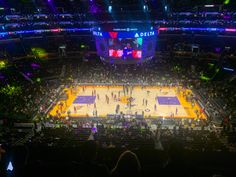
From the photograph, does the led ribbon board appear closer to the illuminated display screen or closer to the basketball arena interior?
the basketball arena interior

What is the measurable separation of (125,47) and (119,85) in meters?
5.54

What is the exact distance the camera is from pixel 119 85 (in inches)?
1501

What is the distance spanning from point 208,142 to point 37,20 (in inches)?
1612

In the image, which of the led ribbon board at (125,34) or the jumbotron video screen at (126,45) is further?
the jumbotron video screen at (126,45)

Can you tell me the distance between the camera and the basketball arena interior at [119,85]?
770 centimetres

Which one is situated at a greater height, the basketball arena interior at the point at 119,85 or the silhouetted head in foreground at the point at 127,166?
the basketball arena interior at the point at 119,85

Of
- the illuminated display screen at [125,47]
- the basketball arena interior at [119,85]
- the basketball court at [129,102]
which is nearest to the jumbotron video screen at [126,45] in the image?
the illuminated display screen at [125,47]

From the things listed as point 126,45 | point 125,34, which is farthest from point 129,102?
point 125,34

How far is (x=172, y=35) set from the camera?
158ft

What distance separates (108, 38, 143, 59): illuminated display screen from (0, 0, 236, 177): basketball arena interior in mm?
141

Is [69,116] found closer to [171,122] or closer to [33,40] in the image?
[171,122]

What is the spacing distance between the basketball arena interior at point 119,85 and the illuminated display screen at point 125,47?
0.14 metres

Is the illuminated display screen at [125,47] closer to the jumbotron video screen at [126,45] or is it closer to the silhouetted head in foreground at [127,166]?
the jumbotron video screen at [126,45]

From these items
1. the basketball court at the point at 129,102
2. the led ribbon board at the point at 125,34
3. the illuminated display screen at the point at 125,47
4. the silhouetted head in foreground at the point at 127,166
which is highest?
the led ribbon board at the point at 125,34
